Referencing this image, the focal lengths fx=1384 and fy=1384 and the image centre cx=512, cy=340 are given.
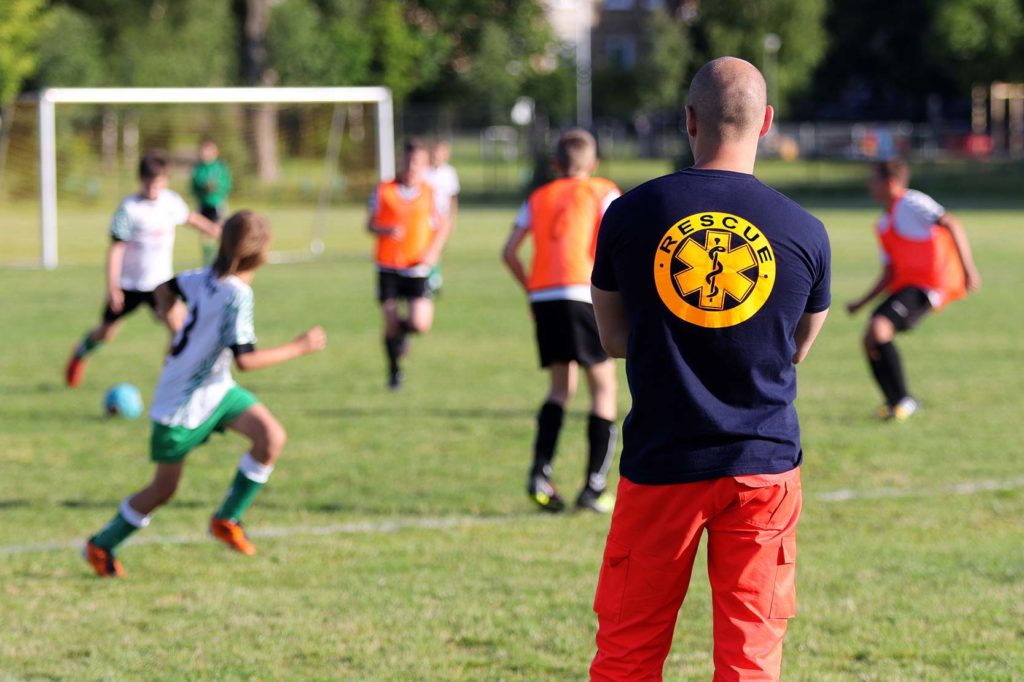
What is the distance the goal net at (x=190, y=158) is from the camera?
89.4ft

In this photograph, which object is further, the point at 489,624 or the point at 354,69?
the point at 354,69

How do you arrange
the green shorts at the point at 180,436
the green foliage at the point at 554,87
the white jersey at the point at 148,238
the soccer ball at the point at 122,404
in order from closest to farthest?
the green shorts at the point at 180,436
the soccer ball at the point at 122,404
the white jersey at the point at 148,238
the green foliage at the point at 554,87

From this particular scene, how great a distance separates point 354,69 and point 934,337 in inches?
1603

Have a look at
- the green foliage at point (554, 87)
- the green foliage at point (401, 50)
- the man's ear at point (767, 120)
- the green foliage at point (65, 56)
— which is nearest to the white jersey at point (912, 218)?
the man's ear at point (767, 120)

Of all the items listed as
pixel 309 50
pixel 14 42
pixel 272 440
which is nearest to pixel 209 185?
pixel 272 440

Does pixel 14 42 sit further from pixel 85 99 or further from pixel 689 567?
pixel 689 567

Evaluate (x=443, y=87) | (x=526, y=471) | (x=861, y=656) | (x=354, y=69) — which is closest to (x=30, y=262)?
(x=526, y=471)

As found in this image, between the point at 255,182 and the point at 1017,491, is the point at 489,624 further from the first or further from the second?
the point at 255,182

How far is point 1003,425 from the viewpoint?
31.7 feet

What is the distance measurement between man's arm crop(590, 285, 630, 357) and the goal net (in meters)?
22.7

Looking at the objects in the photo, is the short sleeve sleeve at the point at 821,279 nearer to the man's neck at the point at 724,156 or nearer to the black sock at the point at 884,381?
the man's neck at the point at 724,156

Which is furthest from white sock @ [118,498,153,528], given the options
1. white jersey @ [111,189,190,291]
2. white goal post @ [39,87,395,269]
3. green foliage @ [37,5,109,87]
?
green foliage @ [37,5,109,87]

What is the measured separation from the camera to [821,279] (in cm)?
346

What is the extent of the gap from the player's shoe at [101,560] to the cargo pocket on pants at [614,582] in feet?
10.6
